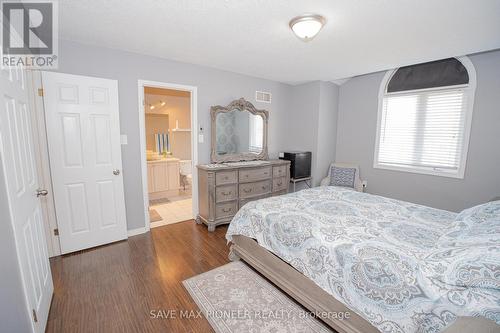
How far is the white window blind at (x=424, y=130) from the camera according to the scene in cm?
305

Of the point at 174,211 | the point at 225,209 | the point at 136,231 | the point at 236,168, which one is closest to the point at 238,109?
the point at 236,168

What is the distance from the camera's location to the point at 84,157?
2629mm

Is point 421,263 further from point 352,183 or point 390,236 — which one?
point 352,183

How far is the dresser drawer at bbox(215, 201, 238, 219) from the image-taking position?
337 cm

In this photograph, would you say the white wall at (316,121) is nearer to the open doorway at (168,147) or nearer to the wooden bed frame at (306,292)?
the open doorway at (168,147)

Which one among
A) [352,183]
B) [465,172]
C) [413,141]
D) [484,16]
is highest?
[484,16]

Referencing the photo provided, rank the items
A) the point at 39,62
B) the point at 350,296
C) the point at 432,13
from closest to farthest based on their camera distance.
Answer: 1. the point at 350,296
2. the point at 432,13
3. the point at 39,62

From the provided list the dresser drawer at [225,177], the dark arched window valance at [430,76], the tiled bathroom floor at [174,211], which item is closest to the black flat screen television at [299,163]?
the dresser drawer at [225,177]

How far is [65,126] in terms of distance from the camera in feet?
8.16

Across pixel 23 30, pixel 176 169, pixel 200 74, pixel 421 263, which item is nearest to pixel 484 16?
pixel 421 263

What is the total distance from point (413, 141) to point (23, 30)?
16.0ft

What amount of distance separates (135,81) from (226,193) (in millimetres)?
1984

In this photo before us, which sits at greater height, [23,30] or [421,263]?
[23,30]

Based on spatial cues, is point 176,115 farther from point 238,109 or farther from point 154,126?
point 238,109
